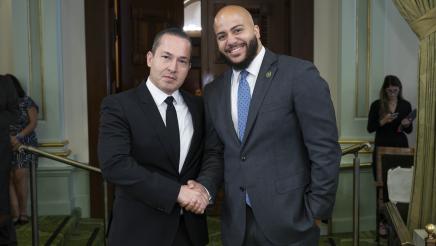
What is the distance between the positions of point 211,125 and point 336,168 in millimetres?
530

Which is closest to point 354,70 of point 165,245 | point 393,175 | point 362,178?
point 362,178

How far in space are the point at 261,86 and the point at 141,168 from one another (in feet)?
1.85

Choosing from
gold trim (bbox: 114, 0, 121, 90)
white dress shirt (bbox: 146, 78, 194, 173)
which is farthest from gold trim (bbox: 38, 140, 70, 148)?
white dress shirt (bbox: 146, 78, 194, 173)

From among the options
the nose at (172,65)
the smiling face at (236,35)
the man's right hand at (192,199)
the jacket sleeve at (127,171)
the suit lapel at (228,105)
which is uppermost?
the smiling face at (236,35)

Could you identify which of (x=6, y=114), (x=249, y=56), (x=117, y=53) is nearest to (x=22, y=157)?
(x=6, y=114)

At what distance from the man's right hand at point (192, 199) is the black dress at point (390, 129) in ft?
8.69

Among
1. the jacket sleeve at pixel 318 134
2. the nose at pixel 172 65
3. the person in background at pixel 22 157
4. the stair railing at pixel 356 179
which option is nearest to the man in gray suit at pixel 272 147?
the jacket sleeve at pixel 318 134

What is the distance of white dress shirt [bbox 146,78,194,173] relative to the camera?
6.19 ft

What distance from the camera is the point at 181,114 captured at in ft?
6.37

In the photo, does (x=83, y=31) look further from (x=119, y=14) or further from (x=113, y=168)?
(x=113, y=168)

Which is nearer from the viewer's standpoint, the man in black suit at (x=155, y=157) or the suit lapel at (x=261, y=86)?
the man in black suit at (x=155, y=157)

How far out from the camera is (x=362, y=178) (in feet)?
14.3

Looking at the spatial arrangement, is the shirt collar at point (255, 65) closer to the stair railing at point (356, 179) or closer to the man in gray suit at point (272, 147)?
the man in gray suit at point (272, 147)

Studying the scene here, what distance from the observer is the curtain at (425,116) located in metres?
2.41
